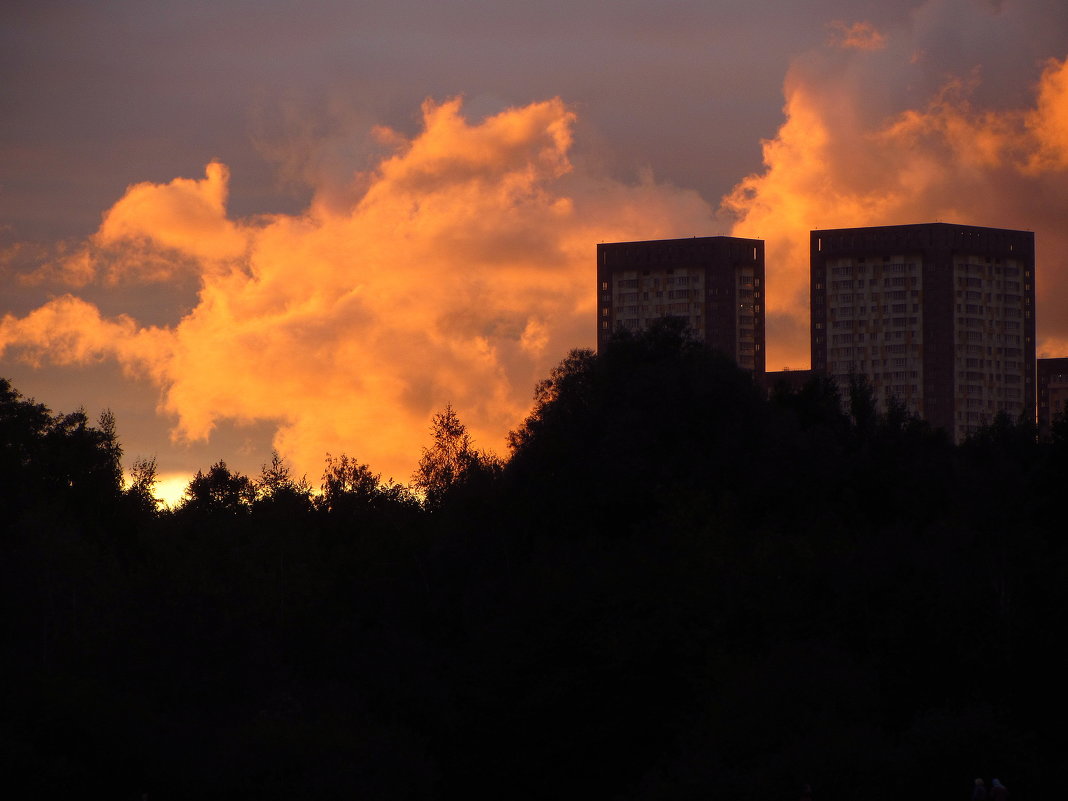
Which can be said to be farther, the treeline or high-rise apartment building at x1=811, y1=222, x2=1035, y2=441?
high-rise apartment building at x1=811, y1=222, x2=1035, y2=441

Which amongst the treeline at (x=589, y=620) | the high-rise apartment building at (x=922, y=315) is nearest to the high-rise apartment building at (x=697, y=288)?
the high-rise apartment building at (x=922, y=315)

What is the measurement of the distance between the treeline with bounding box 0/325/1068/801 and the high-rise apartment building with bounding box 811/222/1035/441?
10058cm

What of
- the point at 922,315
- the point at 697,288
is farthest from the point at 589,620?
the point at 922,315

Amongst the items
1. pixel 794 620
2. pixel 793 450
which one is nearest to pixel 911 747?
pixel 794 620

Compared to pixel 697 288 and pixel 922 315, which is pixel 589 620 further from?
pixel 922 315

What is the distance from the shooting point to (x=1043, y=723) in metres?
42.6

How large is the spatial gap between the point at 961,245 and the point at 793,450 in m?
122

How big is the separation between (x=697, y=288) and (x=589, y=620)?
4905 inches

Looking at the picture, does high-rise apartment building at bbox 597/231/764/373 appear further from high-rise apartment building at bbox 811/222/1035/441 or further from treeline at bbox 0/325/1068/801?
treeline at bbox 0/325/1068/801

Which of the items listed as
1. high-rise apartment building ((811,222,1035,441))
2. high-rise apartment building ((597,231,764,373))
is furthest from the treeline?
high-rise apartment building ((811,222,1035,441))

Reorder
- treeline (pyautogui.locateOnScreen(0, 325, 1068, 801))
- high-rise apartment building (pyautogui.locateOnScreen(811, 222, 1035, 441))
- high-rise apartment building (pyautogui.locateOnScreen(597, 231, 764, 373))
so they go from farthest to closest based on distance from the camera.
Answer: high-rise apartment building (pyautogui.locateOnScreen(811, 222, 1035, 441))
high-rise apartment building (pyautogui.locateOnScreen(597, 231, 764, 373))
treeline (pyautogui.locateOnScreen(0, 325, 1068, 801))

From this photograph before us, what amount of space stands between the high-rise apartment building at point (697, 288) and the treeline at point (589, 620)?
9507cm

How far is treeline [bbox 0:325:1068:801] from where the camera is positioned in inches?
1667

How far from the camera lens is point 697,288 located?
172875 millimetres
